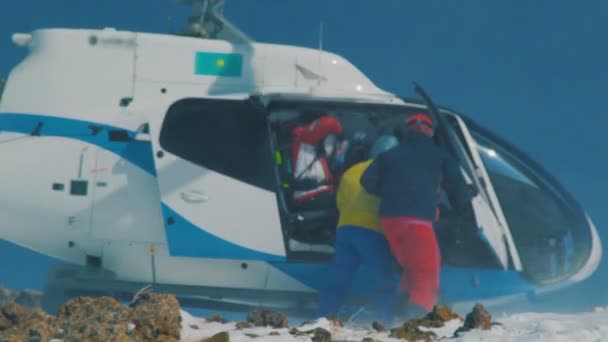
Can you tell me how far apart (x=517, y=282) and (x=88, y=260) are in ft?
13.6

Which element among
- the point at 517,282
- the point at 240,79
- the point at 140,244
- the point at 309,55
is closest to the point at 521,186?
the point at 517,282

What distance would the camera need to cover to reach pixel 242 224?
6.30m

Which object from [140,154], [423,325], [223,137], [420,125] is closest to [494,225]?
[420,125]

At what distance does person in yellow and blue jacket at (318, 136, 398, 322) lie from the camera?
5973 mm

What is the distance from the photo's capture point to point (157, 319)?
317cm

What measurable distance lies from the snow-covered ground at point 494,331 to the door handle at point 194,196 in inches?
91.4

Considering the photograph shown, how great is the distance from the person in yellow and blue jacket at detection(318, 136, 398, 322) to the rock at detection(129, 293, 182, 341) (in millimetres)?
2878

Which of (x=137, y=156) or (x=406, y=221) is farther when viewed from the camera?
(x=137, y=156)

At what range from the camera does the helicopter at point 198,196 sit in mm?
6324

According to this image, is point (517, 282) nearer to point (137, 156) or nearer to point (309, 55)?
point (309, 55)

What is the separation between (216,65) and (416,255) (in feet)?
9.96

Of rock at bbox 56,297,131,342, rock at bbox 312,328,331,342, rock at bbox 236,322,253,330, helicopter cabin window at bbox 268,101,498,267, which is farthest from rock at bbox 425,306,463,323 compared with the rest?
helicopter cabin window at bbox 268,101,498,267

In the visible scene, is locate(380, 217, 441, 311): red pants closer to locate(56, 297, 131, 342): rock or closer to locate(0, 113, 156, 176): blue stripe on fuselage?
locate(0, 113, 156, 176): blue stripe on fuselage

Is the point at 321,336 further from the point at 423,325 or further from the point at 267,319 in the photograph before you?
the point at 423,325
